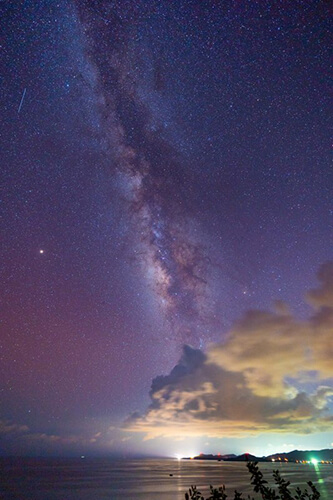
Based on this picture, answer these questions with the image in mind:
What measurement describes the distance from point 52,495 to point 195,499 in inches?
4171

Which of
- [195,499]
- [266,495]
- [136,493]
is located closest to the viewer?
[195,499]

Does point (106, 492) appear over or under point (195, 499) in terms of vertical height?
under

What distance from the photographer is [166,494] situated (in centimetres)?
9706

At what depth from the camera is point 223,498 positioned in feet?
41.4

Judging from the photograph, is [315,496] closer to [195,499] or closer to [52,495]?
[195,499]

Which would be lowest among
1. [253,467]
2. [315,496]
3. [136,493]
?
[136,493]

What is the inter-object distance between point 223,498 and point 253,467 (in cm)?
179

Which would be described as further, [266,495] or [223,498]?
[266,495]

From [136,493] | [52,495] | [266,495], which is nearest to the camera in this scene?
[266,495]

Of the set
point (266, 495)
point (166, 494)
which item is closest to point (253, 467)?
point (266, 495)

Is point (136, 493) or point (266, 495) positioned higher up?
point (266, 495)

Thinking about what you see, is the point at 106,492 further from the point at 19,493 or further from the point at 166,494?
the point at 19,493

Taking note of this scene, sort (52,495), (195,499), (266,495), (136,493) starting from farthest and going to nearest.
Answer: (136,493)
(52,495)
(266,495)
(195,499)

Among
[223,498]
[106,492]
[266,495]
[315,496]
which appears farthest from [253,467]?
[106,492]
